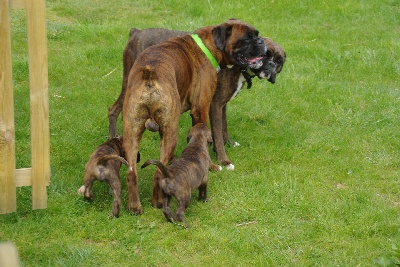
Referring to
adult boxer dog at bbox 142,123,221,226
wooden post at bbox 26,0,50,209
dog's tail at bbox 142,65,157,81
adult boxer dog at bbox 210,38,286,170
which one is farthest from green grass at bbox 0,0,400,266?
dog's tail at bbox 142,65,157,81

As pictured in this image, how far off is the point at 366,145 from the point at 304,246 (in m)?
2.62

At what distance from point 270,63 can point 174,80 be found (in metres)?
1.66

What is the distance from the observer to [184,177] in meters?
6.22

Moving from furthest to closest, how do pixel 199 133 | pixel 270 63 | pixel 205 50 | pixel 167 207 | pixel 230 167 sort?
1. pixel 270 63
2. pixel 230 167
3. pixel 205 50
4. pixel 199 133
5. pixel 167 207

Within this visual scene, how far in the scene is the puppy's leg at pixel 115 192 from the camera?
6277 mm

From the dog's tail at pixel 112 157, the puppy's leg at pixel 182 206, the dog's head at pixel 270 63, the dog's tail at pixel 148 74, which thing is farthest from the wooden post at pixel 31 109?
the dog's head at pixel 270 63

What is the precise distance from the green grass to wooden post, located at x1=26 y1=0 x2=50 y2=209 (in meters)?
0.40

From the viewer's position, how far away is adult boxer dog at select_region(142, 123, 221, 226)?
19.9 ft

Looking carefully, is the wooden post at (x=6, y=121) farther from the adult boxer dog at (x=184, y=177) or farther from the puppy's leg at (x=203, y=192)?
the puppy's leg at (x=203, y=192)

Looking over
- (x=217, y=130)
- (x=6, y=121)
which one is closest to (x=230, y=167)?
(x=217, y=130)

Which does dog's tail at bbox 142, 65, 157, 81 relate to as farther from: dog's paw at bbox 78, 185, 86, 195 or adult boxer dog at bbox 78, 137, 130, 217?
dog's paw at bbox 78, 185, 86, 195

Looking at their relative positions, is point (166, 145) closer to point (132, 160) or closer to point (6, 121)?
point (132, 160)

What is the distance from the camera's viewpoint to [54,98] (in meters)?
9.36

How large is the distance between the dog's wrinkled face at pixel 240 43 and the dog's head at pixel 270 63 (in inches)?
8.5
